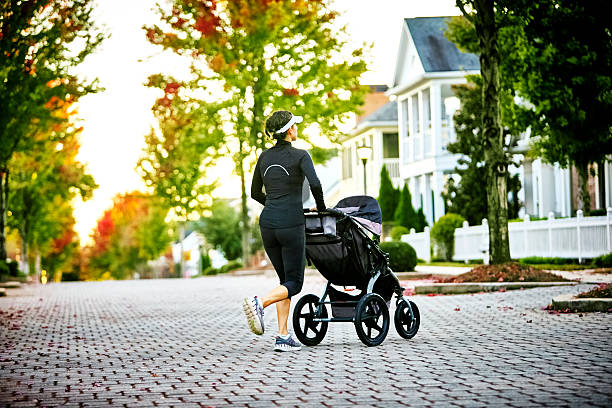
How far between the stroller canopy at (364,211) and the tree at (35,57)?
14.6 meters

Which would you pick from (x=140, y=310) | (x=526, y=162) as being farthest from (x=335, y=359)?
(x=526, y=162)

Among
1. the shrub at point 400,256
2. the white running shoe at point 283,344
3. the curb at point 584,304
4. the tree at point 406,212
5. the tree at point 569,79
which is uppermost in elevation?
the tree at point 569,79

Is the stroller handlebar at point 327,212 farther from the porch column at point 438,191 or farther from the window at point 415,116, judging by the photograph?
the window at point 415,116

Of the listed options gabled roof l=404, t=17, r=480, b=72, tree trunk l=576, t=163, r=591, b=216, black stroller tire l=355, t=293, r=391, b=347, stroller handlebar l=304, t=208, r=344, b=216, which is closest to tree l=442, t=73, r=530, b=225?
tree trunk l=576, t=163, r=591, b=216

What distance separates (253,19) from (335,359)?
94.1ft

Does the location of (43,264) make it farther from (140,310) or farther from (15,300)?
(140,310)

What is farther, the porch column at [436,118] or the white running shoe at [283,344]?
the porch column at [436,118]

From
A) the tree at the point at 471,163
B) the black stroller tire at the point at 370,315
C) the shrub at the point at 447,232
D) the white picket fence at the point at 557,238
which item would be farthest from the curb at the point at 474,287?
the shrub at the point at 447,232

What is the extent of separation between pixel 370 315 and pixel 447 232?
88.3 feet

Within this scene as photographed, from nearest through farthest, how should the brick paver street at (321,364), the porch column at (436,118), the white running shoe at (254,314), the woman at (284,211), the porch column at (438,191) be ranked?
the brick paver street at (321,364) → the white running shoe at (254,314) → the woman at (284,211) → the porch column at (436,118) → the porch column at (438,191)

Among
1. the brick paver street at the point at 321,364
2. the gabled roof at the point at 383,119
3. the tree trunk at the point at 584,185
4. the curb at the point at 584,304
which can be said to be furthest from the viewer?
the gabled roof at the point at 383,119

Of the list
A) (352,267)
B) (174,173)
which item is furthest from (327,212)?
(174,173)

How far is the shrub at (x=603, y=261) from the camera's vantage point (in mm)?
25422

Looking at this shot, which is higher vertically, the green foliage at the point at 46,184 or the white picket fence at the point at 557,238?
the green foliage at the point at 46,184
